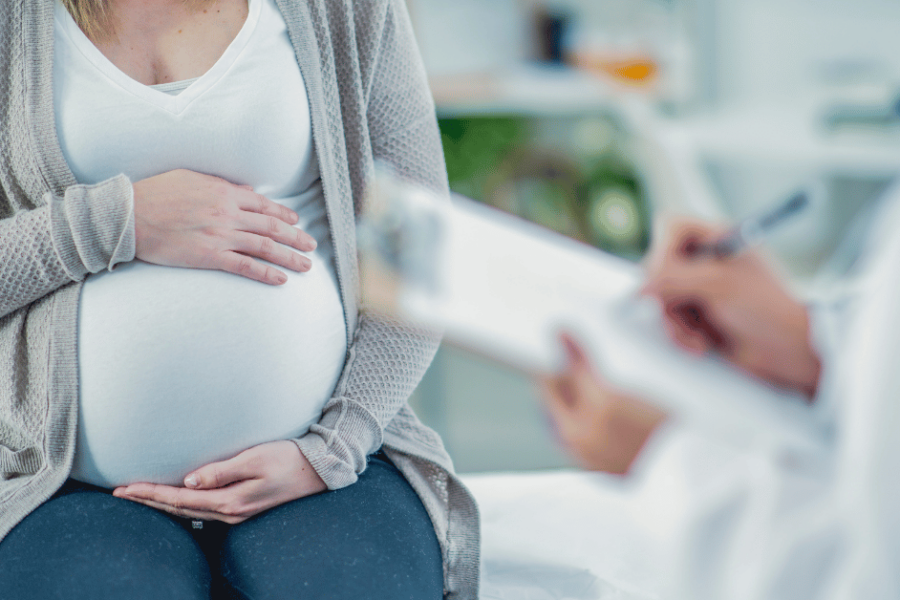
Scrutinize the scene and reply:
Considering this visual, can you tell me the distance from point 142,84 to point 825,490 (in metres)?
0.58

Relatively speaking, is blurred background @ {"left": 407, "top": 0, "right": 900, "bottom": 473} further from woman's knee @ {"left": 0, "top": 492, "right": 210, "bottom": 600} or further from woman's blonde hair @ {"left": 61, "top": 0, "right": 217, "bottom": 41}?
woman's knee @ {"left": 0, "top": 492, "right": 210, "bottom": 600}

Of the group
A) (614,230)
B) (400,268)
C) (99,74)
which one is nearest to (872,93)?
(614,230)

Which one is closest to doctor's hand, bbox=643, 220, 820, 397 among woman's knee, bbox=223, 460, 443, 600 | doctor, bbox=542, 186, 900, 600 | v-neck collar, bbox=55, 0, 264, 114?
doctor, bbox=542, 186, 900, 600

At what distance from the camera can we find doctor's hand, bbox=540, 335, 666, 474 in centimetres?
38

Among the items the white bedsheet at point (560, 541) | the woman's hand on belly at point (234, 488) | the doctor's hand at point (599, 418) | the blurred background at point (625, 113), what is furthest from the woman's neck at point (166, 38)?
the blurred background at point (625, 113)

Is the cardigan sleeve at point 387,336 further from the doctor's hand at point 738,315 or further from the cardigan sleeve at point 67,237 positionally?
the doctor's hand at point 738,315

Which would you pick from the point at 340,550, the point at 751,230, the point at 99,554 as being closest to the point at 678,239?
the point at 751,230

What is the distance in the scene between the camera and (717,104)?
61.4 inches

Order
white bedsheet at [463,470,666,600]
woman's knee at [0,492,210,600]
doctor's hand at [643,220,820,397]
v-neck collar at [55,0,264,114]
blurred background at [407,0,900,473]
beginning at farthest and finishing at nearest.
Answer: blurred background at [407,0,900,473], white bedsheet at [463,470,666,600], v-neck collar at [55,0,264,114], woman's knee at [0,492,210,600], doctor's hand at [643,220,820,397]

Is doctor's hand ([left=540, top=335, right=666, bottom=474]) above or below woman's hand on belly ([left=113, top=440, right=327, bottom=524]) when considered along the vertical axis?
above

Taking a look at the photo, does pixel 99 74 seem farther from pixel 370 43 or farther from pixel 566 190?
pixel 566 190

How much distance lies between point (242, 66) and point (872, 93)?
3.40ft

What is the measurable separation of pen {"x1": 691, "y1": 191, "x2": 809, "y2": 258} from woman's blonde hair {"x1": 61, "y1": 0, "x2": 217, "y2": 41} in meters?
0.52

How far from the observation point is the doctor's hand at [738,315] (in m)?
0.36
